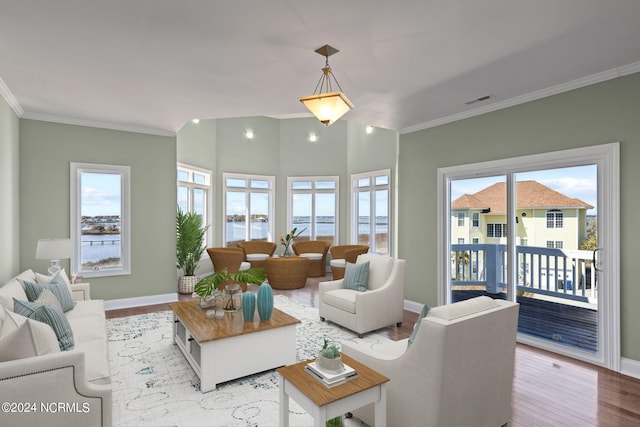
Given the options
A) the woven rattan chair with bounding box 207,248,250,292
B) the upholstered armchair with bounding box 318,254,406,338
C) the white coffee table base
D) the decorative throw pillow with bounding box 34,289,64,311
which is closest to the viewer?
the white coffee table base

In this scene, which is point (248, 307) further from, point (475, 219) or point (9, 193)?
point (9, 193)

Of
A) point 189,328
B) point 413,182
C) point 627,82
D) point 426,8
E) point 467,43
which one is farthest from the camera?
point 413,182

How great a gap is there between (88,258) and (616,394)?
6311mm

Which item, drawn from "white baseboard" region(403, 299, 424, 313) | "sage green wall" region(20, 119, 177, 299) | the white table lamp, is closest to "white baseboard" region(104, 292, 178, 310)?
"sage green wall" region(20, 119, 177, 299)

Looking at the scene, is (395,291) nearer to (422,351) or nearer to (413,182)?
(413,182)

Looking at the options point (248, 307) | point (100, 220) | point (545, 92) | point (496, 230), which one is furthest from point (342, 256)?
point (545, 92)

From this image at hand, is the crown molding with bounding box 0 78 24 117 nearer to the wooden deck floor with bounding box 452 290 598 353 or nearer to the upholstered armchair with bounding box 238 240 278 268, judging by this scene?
the upholstered armchair with bounding box 238 240 278 268

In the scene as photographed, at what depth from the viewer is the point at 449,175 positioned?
4875 millimetres

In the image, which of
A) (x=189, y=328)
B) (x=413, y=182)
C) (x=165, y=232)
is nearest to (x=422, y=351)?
(x=189, y=328)

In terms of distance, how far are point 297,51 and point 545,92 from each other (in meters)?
2.77

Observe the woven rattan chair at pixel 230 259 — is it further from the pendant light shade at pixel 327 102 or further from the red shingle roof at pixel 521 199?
the pendant light shade at pixel 327 102

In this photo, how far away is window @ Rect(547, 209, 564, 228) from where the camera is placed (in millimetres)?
3793

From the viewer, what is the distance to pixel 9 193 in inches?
165

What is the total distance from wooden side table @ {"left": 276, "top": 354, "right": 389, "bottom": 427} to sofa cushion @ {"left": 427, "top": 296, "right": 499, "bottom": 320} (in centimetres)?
49
